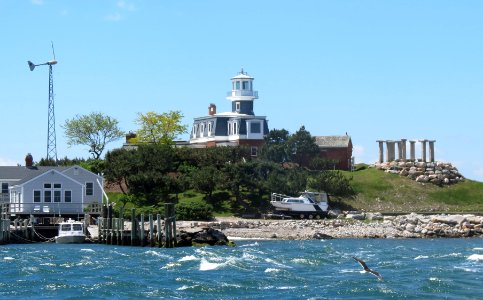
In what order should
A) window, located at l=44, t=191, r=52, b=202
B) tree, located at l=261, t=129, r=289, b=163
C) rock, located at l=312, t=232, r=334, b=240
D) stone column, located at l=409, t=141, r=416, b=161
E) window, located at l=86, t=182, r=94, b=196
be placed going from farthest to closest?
stone column, located at l=409, t=141, r=416, b=161, tree, located at l=261, t=129, r=289, b=163, window, located at l=86, t=182, r=94, b=196, window, located at l=44, t=191, r=52, b=202, rock, located at l=312, t=232, r=334, b=240

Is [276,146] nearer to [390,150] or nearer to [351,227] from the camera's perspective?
[390,150]

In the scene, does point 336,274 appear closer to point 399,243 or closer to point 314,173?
point 399,243

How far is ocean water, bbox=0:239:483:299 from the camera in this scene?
42500 mm

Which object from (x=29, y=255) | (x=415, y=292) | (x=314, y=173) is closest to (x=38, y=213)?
(x=29, y=255)

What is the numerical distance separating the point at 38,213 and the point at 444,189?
3986 cm

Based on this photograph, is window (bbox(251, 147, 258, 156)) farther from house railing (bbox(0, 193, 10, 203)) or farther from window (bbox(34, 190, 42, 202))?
window (bbox(34, 190, 42, 202))

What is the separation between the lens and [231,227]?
274 ft

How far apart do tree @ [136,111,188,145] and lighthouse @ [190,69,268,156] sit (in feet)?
8.45

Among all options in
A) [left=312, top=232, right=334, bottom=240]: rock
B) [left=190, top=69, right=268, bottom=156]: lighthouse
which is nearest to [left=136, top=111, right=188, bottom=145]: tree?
[left=190, top=69, right=268, bottom=156]: lighthouse

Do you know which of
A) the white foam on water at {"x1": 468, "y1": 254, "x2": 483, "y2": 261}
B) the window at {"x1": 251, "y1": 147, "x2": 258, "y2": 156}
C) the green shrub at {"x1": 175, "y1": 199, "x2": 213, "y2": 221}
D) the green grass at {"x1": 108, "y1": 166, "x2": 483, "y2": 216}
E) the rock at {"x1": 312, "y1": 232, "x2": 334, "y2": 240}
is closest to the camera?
the white foam on water at {"x1": 468, "y1": 254, "x2": 483, "y2": 261}

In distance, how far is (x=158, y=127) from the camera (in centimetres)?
12106

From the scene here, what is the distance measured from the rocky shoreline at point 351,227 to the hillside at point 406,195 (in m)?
8.33

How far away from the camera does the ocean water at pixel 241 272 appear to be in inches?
1673

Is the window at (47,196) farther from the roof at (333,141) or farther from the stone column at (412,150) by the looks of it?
the stone column at (412,150)
